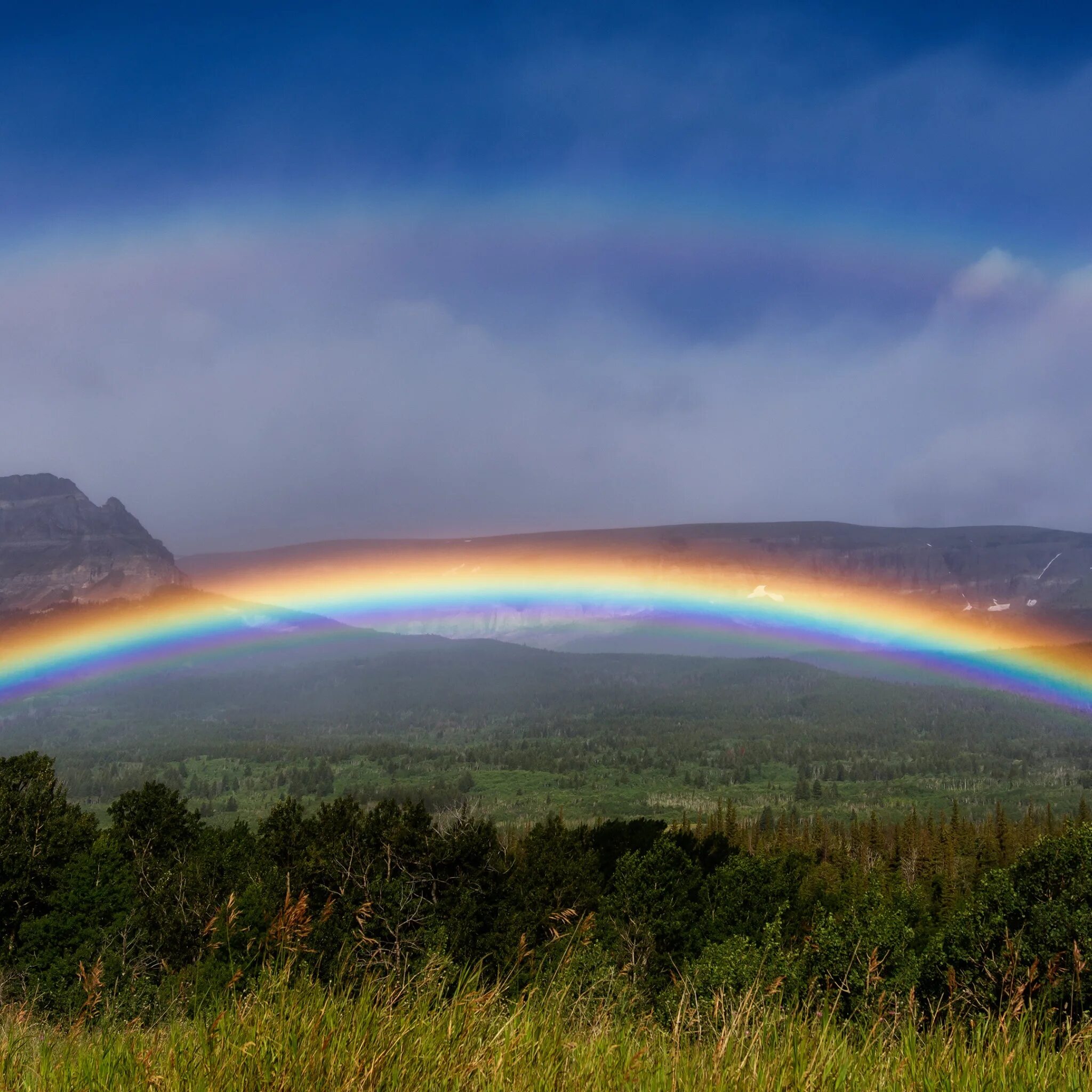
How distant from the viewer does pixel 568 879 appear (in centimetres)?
6875

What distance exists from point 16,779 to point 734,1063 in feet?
243

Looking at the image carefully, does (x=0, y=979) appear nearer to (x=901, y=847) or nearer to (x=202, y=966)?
(x=202, y=966)

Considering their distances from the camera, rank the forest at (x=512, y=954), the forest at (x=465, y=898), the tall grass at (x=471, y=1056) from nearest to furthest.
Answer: the tall grass at (x=471, y=1056)
the forest at (x=512, y=954)
the forest at (x=465, y=898)

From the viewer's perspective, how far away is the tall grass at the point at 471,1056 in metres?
4.77

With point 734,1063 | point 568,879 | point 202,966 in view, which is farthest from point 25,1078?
point 568,879

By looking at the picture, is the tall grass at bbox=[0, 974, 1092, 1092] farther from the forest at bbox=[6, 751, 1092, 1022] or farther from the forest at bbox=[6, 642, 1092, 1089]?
the forest at bbox=[6, 751, 1092, 1022]

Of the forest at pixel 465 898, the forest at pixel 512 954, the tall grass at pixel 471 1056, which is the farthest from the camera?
the forest at pixel 465 898

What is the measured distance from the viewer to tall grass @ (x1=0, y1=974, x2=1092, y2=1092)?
477 cm

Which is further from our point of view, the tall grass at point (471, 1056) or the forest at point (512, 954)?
the forest at point (512, 954)

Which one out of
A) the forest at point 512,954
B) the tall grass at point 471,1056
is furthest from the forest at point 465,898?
the tall grass at point 471,1056

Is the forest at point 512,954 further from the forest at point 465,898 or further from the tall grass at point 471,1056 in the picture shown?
the forest at point 465,898

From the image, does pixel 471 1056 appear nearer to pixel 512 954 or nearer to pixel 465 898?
pixel 512 954

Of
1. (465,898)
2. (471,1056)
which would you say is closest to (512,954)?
(471,1056)

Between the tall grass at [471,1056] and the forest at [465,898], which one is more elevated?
the tall grass at [471,1056]
